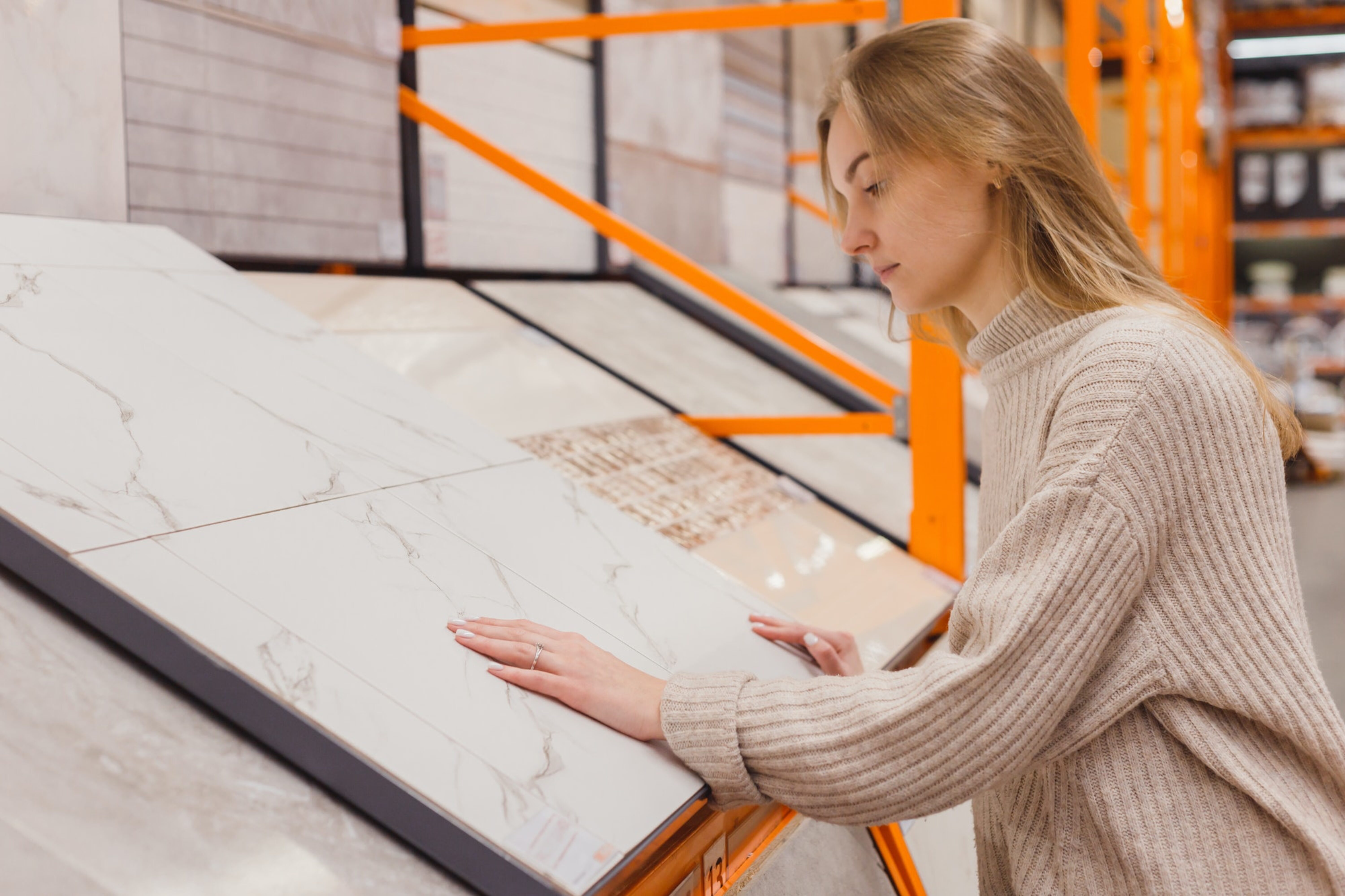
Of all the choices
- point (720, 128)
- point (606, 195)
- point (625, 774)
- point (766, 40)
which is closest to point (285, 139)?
point (606, 195)

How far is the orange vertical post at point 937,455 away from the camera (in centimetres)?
188

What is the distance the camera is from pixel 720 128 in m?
4.63

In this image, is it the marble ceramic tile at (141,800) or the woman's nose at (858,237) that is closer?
the marble ceramic tile at (141,800)

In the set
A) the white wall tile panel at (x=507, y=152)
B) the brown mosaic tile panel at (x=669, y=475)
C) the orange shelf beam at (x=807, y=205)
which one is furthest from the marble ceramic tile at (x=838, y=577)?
the orange shelf beam at (x=807, y=205)

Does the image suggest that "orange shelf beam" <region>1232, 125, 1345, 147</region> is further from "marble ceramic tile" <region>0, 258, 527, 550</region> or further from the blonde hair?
"marble ceramic tile" <region>0, 258, 527, 550</region>

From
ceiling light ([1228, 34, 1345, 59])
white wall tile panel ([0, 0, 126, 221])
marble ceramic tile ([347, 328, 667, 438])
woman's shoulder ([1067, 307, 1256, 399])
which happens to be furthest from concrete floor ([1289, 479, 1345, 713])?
ceiling light ([1228, 34, 1345, 59])

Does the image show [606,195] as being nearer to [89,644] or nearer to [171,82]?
[171,82]

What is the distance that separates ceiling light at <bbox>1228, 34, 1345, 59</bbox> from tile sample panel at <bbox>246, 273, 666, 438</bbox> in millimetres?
7883

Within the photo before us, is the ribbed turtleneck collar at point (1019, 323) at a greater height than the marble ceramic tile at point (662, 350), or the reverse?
the ribbed turtleneck collar at point (1019, 323)

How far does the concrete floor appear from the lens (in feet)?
9.80

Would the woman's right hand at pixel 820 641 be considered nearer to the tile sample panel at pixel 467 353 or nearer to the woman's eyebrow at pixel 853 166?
the woman's eyebrow at pixel 853 166

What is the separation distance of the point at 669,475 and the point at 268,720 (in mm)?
1183

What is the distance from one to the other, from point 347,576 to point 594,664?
0.76ft

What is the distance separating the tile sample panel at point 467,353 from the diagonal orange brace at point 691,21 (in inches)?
22.0
